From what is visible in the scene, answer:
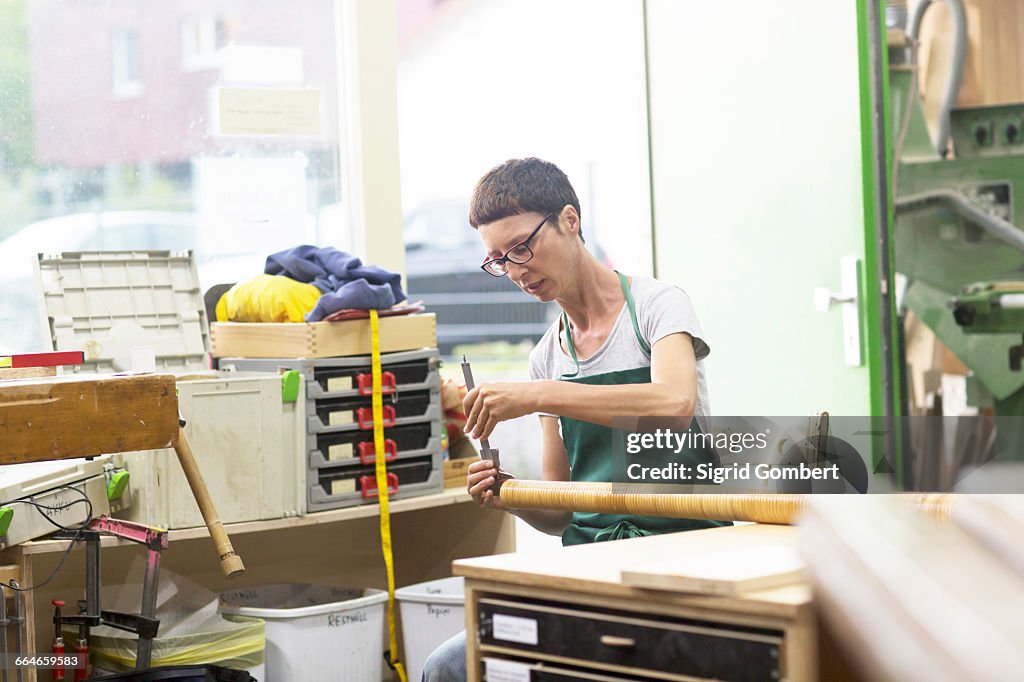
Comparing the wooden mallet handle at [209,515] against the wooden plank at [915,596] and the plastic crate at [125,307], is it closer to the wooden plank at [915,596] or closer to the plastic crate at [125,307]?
the plastic crate at [125,307]

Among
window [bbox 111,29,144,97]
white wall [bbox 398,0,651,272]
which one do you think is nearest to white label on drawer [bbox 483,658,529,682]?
window [bbox 111,29,144,97]

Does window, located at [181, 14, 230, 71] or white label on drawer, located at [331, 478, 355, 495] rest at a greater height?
window, located at [181, 14, 230, 71]

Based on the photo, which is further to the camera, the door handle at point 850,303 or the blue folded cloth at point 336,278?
the door handle at point 850,303

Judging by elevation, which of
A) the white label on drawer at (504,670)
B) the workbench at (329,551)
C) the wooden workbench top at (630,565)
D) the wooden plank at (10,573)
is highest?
the wooden workbench top at (630,565)

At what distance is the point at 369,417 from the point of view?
2928 millimetres

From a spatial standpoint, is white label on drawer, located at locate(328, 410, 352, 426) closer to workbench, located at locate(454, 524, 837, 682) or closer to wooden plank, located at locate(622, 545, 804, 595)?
workbench, located at locate(454, 524, 837, 682)

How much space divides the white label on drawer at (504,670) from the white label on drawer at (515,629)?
29mm

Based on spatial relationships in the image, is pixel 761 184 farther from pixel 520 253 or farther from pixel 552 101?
pixel 520 253

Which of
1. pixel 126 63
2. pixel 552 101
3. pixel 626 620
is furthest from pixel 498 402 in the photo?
pixel 552 101

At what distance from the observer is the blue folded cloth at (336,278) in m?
2.84

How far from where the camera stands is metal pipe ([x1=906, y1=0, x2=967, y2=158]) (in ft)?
10.7

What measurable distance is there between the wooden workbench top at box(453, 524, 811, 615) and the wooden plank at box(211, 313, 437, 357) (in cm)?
144

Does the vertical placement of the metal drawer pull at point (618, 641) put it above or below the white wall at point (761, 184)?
below

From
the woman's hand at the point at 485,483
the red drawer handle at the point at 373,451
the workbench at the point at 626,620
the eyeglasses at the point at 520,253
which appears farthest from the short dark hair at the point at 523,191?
the workbench at the point at 626,620
